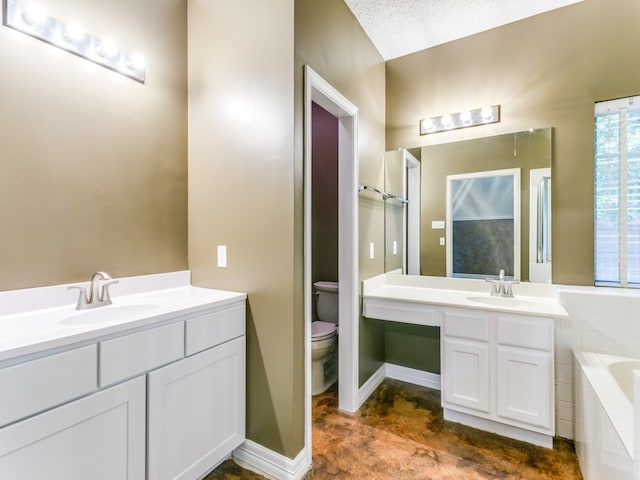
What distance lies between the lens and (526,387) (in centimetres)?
181

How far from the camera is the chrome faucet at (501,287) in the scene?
2.25 metres

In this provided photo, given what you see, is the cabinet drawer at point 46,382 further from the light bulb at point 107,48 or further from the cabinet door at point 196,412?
the light bulb at point 107,48

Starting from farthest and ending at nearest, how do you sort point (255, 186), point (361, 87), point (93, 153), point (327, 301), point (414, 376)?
point (327, 301)
point (414, 376)
point (361, 87)
point (255, 186)
point (93, 153)

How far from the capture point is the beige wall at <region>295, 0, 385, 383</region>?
1662 mm

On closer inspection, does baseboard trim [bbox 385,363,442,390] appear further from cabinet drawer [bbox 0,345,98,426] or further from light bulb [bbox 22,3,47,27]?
light bulb [bbox 22,3,47,27]

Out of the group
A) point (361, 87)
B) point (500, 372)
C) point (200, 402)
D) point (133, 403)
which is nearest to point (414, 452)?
point (500, 372)

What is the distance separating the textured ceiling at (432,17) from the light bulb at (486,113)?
593 millimetres

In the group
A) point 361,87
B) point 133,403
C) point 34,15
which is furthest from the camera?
point 361,87

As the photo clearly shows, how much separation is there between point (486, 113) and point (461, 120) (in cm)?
17

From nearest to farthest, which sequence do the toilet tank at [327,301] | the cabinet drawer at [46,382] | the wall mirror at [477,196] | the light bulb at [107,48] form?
the cabinet drawer at [46,382] → the light bulb at [107,48] → the wall mirror at [477,196] → the toilet tank at [327,301]

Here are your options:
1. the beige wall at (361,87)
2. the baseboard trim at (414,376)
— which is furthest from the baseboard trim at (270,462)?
the baseboard trim at (414,376)

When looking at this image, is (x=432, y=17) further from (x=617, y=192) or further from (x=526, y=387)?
(x=526, y=387)

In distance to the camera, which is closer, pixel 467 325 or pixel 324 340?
pixel 467 325

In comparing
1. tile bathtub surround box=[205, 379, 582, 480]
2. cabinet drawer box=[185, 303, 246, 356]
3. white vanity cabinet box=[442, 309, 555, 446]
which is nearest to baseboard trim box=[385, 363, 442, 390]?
tile bathtub surround box=[205, 379, 582, 480]
